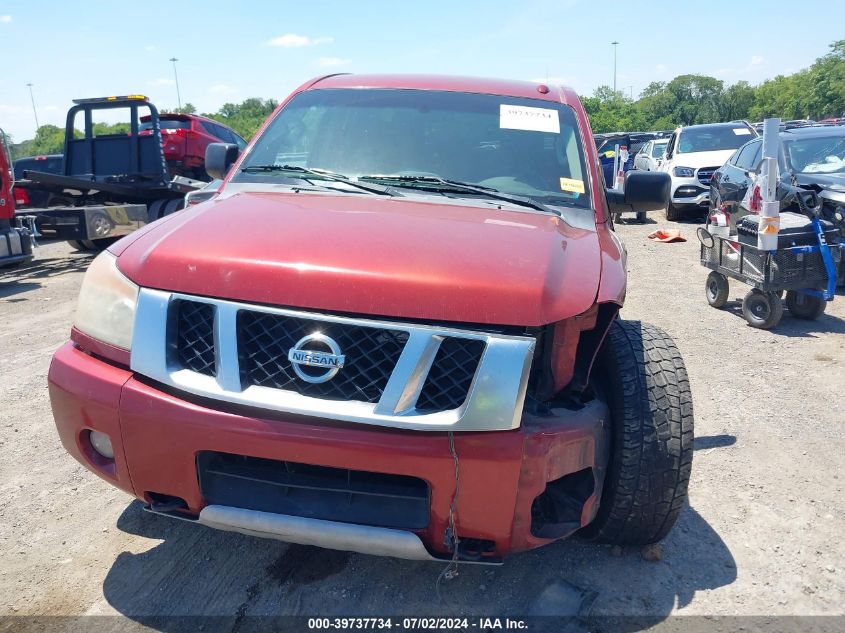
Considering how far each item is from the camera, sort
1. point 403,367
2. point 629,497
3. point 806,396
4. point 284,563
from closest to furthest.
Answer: point 403,367 < point 629,497 < point 284,563 < point 806,396

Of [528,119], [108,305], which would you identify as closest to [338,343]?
[108,305]

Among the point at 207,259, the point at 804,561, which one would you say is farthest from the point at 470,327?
the point at 804,561

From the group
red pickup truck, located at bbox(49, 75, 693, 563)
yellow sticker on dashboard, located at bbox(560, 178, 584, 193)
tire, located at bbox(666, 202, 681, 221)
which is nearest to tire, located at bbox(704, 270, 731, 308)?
yellow sticker on dashboard, located at bbox(560, 178, 584, 193)

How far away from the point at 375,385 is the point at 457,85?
222 cm

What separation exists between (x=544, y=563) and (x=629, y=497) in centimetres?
49

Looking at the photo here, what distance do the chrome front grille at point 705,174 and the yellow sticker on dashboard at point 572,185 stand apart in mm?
11584

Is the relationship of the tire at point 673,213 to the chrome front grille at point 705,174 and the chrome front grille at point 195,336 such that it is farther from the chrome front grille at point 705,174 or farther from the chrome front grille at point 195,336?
the chrome front grille at point 195,336

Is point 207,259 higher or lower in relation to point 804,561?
higher

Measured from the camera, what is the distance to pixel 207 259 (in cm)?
219

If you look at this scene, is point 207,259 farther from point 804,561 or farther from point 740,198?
point 740,198

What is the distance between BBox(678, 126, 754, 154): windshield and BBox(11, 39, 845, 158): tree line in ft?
95.3

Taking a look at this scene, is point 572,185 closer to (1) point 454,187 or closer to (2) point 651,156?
Answer: (1) point 454,187

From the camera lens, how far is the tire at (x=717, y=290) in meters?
6.99

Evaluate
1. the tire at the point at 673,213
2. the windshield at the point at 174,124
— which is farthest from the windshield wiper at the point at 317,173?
the tire at the point at 673,213
